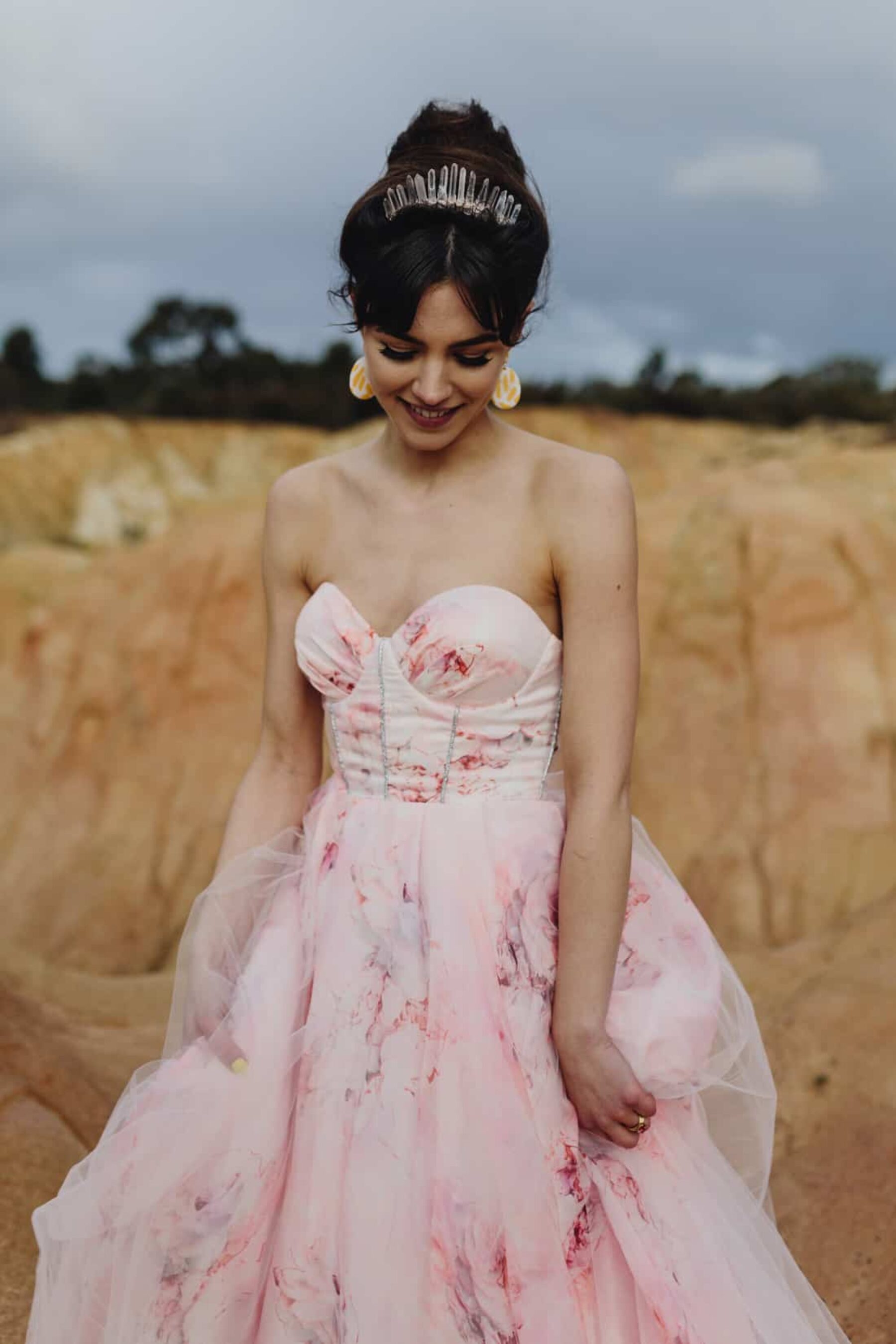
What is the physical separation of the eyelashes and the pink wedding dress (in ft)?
1.02

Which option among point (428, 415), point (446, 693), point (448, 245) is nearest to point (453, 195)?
point (448, 245)

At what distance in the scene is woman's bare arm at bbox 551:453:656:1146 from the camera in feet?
5.31

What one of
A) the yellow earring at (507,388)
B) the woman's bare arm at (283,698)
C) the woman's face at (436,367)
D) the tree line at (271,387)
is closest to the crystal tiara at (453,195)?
the woman's face at (436,367)

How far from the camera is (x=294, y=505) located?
77.0 inches

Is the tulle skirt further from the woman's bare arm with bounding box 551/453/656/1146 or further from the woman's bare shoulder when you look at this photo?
the woman's bare shoulder

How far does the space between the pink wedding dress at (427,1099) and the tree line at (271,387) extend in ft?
43.4

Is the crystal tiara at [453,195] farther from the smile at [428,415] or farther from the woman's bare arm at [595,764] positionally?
the woman's bare arm at [595,764]

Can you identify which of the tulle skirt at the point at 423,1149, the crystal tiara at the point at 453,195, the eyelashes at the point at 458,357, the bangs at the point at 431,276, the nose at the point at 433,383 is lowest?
the tulle skirt at the point at 423,1149

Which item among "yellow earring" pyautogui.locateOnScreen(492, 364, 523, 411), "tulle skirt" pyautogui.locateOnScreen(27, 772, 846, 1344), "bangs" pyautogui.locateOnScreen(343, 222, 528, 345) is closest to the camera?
"tulle skirt" pyautogui.locateOnScreen(27, 772, 846, 1344)

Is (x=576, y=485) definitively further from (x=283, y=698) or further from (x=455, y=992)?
(x=455, y=992)

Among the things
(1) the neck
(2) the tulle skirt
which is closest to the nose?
(1) the neck

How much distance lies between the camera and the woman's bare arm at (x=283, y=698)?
195 cm

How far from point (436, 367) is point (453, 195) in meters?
0.23

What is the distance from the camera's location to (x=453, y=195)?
167 cm
